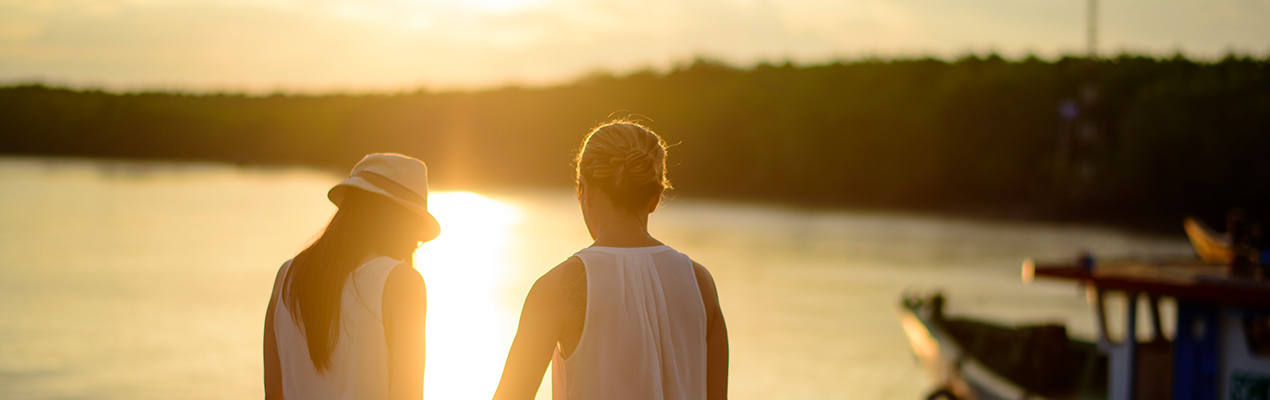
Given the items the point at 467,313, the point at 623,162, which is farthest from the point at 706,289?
the point at 467,313

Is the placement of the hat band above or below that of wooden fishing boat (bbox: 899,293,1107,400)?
above

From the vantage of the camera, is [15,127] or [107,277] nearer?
[107,277]

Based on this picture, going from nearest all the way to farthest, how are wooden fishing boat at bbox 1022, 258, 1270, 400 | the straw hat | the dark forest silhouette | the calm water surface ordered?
1. the straw hat
2. wooden fishing boat at bbox 1022, 258, 1270, 400
3. the calm water surface
4. the dark forest silhouette

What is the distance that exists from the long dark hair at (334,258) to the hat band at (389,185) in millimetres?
38

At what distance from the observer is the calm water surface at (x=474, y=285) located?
2692 centimetres

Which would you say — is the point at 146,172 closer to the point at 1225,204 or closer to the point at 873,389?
the point at 1225,204

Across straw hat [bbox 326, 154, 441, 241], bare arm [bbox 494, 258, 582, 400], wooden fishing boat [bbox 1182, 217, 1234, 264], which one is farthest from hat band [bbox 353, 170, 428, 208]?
wooden fishing boat [bbox 1182, 217, 1234, 264]

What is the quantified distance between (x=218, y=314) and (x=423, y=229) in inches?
1336

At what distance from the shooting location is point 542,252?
60.1m

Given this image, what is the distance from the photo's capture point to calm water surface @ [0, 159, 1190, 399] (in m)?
26.9

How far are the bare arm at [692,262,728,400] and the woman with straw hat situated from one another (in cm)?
96

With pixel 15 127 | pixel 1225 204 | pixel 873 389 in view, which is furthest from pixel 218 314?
pixel 15 127

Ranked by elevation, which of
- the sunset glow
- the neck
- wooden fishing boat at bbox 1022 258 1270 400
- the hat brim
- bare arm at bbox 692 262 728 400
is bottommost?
the sunset glow

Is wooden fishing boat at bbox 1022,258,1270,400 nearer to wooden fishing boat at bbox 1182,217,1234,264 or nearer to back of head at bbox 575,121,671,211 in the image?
wooden fishing boat at bbox 1182,217,1234,264
